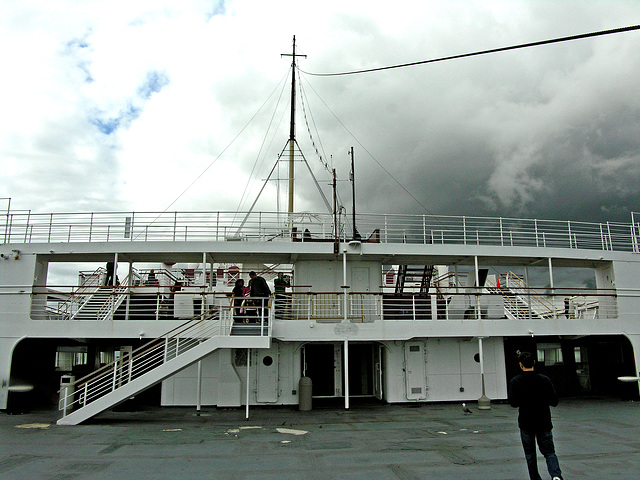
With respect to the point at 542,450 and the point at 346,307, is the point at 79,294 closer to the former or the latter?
the point at 346,307

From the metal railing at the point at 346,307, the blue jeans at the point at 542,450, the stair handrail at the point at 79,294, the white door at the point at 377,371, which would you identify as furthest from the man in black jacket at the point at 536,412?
the stair handrail at the point at 79,294

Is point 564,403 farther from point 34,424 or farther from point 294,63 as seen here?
point 294,63

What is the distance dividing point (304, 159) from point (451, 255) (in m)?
8.27

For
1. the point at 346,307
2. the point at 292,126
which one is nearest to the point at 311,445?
the point at 346,307

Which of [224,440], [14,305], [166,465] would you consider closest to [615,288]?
[224,440]

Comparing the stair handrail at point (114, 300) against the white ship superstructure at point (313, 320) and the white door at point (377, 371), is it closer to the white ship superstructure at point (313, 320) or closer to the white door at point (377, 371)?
the white ship superstructure at point (313, 320)

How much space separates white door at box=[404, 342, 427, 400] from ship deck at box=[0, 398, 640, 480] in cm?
149

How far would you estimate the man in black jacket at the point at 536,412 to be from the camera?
19.5 feet

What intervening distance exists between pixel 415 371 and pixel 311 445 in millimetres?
7252

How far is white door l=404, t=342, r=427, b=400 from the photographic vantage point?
16234mm

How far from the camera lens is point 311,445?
32.7ft

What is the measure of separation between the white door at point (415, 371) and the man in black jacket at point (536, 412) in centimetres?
1032

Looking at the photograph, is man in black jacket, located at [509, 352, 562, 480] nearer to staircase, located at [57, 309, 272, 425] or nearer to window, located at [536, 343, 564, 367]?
staircase, located at [57, 309, 272, 425]

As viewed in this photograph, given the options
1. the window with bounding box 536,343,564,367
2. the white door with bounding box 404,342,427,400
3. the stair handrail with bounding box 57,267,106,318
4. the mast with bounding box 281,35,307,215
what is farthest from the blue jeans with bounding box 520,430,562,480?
the mast with bounding box 281,35,307,215
